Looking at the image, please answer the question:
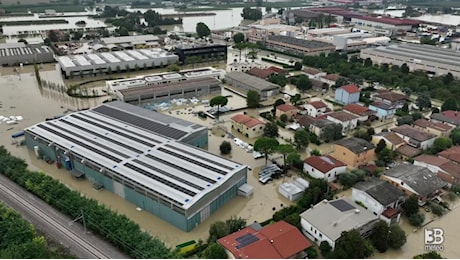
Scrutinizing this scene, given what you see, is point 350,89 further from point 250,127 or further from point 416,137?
point 250,127

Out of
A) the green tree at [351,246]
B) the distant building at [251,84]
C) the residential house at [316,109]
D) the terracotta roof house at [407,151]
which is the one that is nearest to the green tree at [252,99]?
the distant building at [251,84]

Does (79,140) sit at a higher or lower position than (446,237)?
higher

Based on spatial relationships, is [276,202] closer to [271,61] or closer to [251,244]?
[251,244]

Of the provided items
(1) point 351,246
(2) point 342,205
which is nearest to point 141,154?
Result: (2) point 342,205

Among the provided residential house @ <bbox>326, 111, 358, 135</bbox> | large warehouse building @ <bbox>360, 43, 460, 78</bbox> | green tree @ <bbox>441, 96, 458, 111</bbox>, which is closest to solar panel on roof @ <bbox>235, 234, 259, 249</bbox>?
residential house @ <bbox>326, 111, 358, 135</bbox>

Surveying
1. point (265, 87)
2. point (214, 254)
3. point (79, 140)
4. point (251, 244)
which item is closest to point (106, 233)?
point (214, 254)

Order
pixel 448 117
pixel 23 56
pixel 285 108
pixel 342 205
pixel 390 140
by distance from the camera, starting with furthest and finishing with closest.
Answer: pixel 23 56
pixel 285 108
pixel 448 117
pixel 390 140
pixel 342 205
